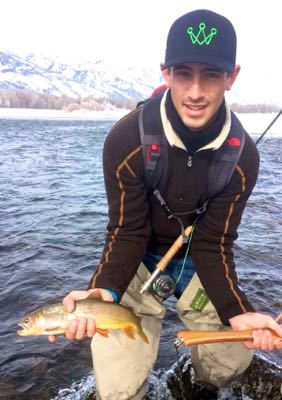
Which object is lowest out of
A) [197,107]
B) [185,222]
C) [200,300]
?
[200,300]

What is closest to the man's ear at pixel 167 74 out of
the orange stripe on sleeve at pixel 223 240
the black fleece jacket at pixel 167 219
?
the black fleece jacket at pixel 167 219

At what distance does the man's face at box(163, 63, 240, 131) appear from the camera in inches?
128

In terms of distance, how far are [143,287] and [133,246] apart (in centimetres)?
37

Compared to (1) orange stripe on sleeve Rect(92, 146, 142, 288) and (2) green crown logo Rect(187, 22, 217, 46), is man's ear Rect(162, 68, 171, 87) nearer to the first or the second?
(2) green crown logo Rect(187, 22, 217, 46)

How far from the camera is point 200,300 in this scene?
13.4 feet

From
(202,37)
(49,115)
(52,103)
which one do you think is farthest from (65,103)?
(202,37)

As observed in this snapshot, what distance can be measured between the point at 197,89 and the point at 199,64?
173 mm

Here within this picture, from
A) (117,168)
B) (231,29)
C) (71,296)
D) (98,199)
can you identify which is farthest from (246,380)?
(98,199)

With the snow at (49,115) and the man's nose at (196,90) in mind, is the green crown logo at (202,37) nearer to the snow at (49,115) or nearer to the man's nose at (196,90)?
the man's nose at (196,90)

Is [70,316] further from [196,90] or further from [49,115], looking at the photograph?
[49,115]

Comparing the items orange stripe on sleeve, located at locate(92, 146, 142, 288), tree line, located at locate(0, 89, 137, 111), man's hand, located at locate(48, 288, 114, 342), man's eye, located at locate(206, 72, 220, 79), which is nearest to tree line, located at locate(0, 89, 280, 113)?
tree line, located at locate(0, 89, 137, 111)

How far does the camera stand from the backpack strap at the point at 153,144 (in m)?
3.55

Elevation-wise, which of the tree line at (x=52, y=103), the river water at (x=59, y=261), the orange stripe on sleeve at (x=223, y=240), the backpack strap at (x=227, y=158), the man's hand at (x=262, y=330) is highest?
the backpack strap at (x=227, y=158)

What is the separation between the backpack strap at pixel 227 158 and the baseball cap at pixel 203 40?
1.87ft
